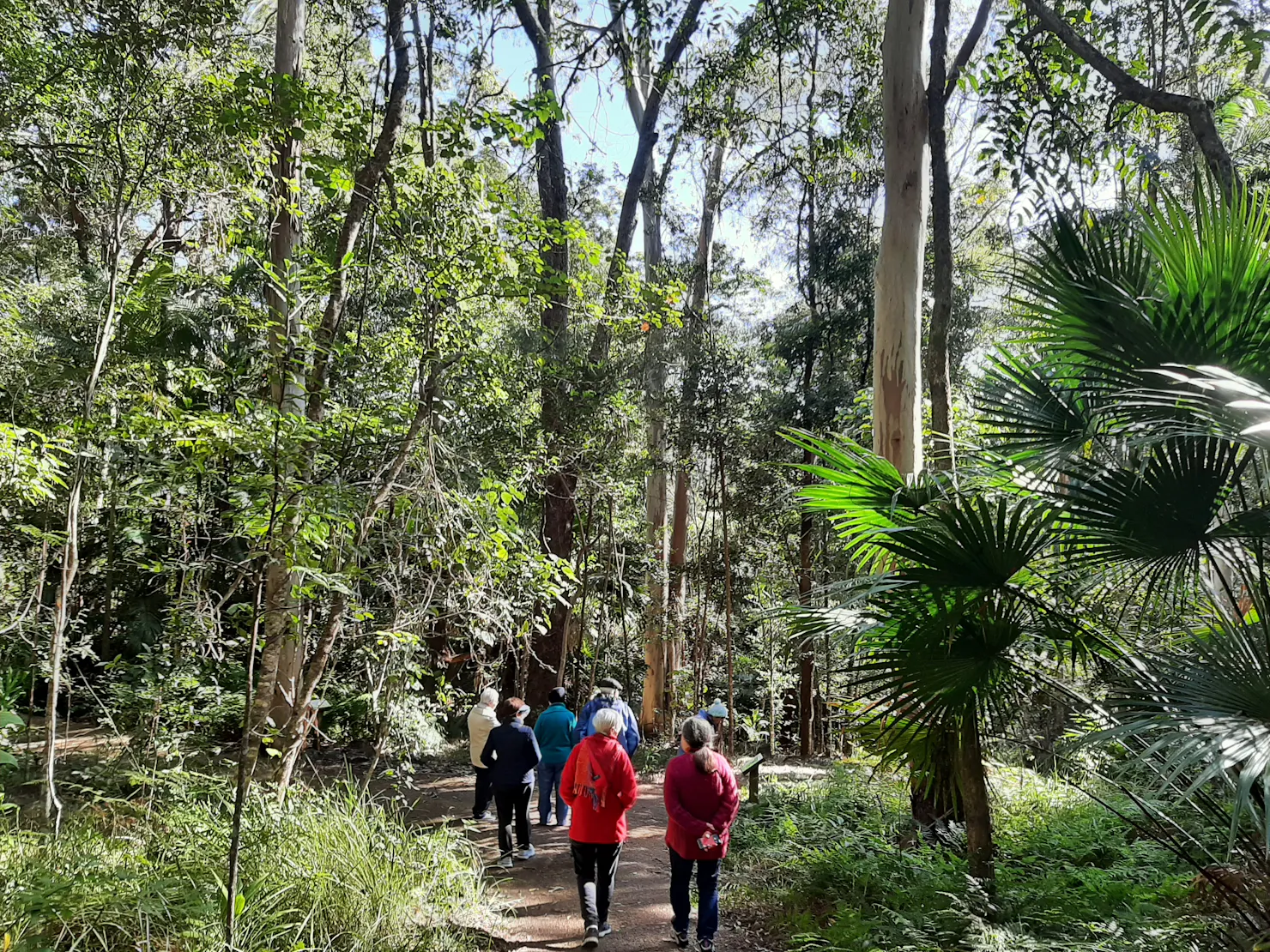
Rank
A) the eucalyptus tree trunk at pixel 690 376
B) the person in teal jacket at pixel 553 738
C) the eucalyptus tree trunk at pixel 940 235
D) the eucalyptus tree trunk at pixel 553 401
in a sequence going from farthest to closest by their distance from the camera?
the eucalyptus tree trunk at pixel 690 376 → the eucalyptus tree trunk at pixel 553 401 → the person in teal jacket at pixel 553 738 → the eucalyptus tree trunk at pixel 940 235

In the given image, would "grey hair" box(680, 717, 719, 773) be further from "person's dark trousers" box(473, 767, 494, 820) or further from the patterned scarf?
"person's dark trousers" box(473, 767, 494, 820)

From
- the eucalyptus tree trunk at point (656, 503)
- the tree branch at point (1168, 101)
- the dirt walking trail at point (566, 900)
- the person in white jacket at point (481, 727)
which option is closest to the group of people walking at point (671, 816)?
the dirt walking trail at point (566, 900)

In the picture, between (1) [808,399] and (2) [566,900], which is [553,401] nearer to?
(1) [808,399]

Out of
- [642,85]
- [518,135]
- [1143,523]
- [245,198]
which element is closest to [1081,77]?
[518,135]

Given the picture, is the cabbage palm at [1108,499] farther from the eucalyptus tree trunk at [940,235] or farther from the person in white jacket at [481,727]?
the person in white jacket at [481,727]

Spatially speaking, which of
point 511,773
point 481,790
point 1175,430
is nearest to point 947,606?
point 1175,430

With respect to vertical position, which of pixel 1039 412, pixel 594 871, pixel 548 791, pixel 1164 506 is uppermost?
pixel 1039 412

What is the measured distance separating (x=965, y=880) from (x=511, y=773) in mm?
3647

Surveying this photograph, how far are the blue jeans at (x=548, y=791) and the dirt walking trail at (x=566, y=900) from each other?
0.17 m

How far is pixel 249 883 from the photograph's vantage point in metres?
4.28

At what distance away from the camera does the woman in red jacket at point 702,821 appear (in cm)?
487

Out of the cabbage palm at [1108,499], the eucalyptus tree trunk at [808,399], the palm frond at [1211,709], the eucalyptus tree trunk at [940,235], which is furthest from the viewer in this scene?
the eucalyptus tree trunk at [808,399]

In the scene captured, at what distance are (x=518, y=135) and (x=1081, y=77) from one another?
5156 millimetres

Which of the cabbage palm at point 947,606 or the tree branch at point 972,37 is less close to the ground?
the tree branch at point 972,37
